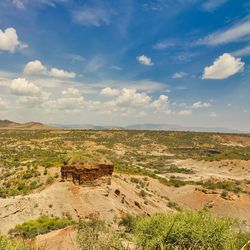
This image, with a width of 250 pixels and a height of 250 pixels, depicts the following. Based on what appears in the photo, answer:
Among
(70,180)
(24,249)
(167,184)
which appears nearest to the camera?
(24,249)

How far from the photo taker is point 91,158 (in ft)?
122

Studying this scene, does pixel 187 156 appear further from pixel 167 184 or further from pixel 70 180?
pixel 70 180

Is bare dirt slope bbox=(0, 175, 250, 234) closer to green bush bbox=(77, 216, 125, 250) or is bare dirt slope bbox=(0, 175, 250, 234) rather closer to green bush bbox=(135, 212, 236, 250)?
green bush bbox=(77, 216, 125, 250)

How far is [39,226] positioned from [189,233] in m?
13.5

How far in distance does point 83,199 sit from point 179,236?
15.0m

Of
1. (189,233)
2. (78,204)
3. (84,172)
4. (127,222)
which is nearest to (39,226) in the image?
(78,204)

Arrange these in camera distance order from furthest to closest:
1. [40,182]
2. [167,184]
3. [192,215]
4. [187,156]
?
[187,156] < [167,184] < [40,182] < [192,215]

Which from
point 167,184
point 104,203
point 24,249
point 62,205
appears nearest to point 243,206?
point 167,184

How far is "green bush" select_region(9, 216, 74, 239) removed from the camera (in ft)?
84.0

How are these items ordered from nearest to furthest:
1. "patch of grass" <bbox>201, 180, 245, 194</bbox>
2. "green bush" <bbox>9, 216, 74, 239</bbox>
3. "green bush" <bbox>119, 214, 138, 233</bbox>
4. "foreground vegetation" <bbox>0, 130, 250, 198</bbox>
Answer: "green bush" <bbox>9, 216, 74, 239</bbox>, "green bush" <bbox>119, 214, 138, 233</bbox>, "foreground vegetation" <bbox>0, 130, 250, 198</bbox>, "patch of grass" <bbox>201, 180, 245, 194</bbox>

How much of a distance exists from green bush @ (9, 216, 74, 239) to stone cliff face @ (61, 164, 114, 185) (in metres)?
6.01

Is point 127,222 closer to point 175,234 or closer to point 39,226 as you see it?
point 39,226

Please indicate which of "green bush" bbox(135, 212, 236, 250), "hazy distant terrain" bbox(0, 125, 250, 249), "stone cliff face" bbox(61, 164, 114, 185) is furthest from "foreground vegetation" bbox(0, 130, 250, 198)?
"green bush" bbox(135, 212, 236, 250)

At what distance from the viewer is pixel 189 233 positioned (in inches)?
762
